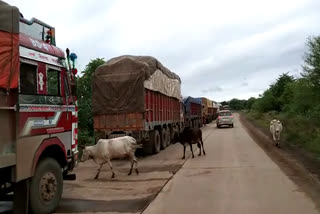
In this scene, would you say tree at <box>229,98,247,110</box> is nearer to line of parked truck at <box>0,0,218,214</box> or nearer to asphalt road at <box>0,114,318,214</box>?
asphalt road at <box>0,114,318,214</box>

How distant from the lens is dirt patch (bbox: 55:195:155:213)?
23.9 feet

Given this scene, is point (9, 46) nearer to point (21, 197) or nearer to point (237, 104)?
point (21, 197)

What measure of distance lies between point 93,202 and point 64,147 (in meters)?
1.42

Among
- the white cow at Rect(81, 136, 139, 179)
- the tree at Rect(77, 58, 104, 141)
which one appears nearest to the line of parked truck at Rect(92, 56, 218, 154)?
the white cow at Rect(81, 136, 139, 179)

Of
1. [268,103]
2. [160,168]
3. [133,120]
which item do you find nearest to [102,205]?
[160,168]

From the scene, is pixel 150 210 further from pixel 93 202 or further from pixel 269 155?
pixel 269 155

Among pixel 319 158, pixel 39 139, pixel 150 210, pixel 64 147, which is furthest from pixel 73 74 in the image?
pixel 319 158

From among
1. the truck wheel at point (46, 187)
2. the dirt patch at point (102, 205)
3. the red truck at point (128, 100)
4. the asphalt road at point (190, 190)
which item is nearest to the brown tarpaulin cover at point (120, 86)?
the red truck at point (128, 100)

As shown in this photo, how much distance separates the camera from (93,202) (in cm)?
798

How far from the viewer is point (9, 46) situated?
5.48 m

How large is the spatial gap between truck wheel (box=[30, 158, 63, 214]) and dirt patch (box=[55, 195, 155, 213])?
0.44 metres

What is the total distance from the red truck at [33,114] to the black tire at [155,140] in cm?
878

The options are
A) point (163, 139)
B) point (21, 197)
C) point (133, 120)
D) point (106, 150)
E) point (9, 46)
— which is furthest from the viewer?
point (163, 139)

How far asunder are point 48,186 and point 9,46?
253 centimetres
